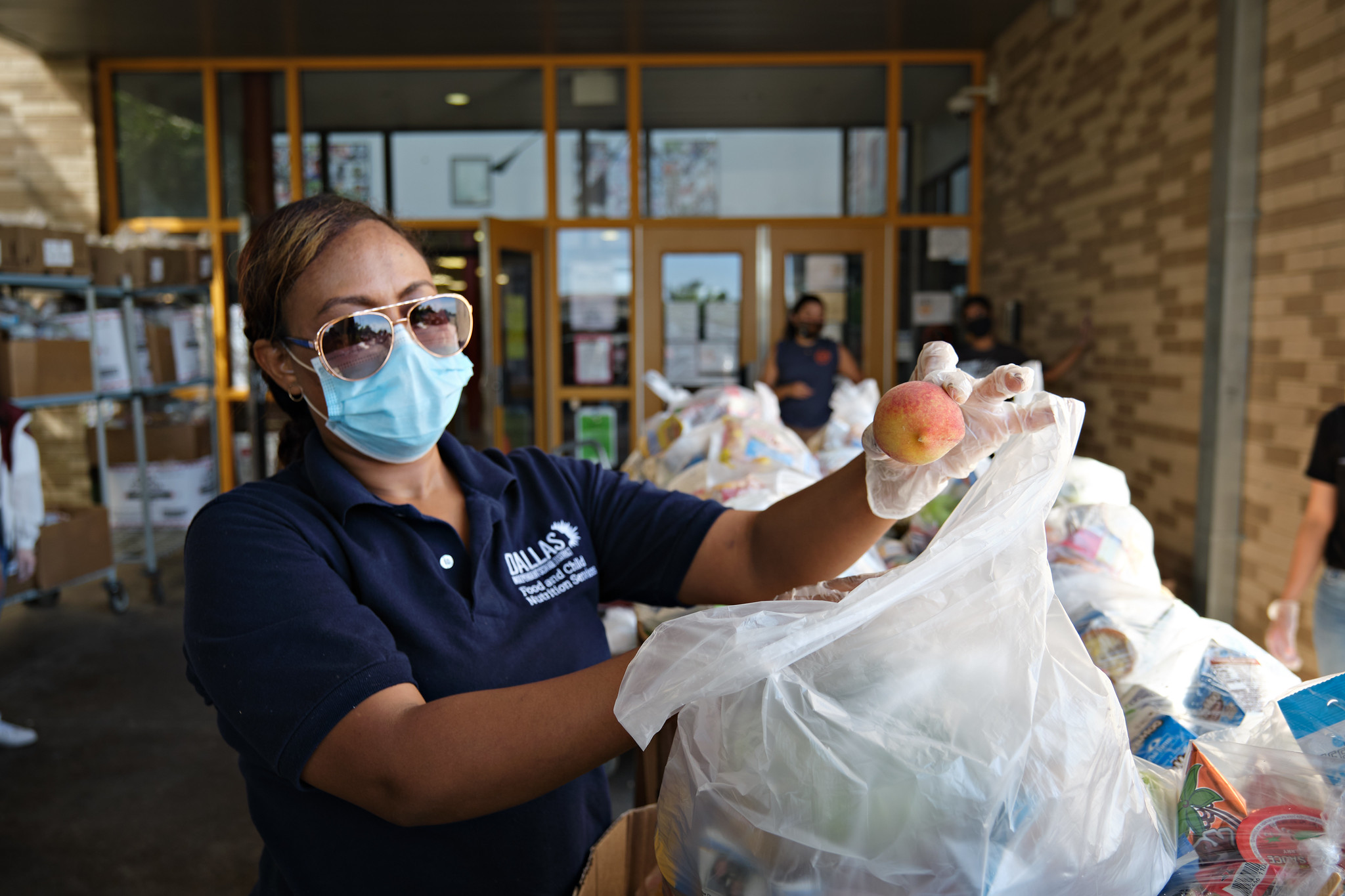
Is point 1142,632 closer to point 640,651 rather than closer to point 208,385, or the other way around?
point 640,651

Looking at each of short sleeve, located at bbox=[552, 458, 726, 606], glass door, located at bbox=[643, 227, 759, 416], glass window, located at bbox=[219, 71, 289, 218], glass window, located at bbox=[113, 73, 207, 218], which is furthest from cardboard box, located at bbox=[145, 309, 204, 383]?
short sleeve, located at bbox=[552, 458, 726, 606]

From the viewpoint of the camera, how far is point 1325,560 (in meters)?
2.61

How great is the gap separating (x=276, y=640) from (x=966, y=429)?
2.46ft

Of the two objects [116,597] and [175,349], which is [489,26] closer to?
[175,349]

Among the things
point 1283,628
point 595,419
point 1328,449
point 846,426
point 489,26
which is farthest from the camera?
point 595,419

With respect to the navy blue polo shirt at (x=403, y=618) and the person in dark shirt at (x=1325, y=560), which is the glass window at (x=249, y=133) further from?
the person in dark shirt at (x=1325, y=560)

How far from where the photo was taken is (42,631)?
4641mm

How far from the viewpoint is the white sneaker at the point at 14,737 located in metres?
3.35

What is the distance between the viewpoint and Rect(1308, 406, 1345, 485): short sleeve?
98.3 inches

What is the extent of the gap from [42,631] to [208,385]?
187cm

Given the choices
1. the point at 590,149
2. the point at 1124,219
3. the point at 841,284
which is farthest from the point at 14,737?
the point at 841,284

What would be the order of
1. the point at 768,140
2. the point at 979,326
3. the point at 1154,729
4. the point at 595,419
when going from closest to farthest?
the point at 1154,729 < the point at 979,326 < the point at 768,140 < the point at 595,419

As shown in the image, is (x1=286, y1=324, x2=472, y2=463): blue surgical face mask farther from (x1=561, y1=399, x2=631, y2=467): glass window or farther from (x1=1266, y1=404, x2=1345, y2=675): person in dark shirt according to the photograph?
(x1=561, y1=399, x2=631, y2=467): glass window

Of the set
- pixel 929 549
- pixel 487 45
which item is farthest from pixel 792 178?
pixel 929 549
